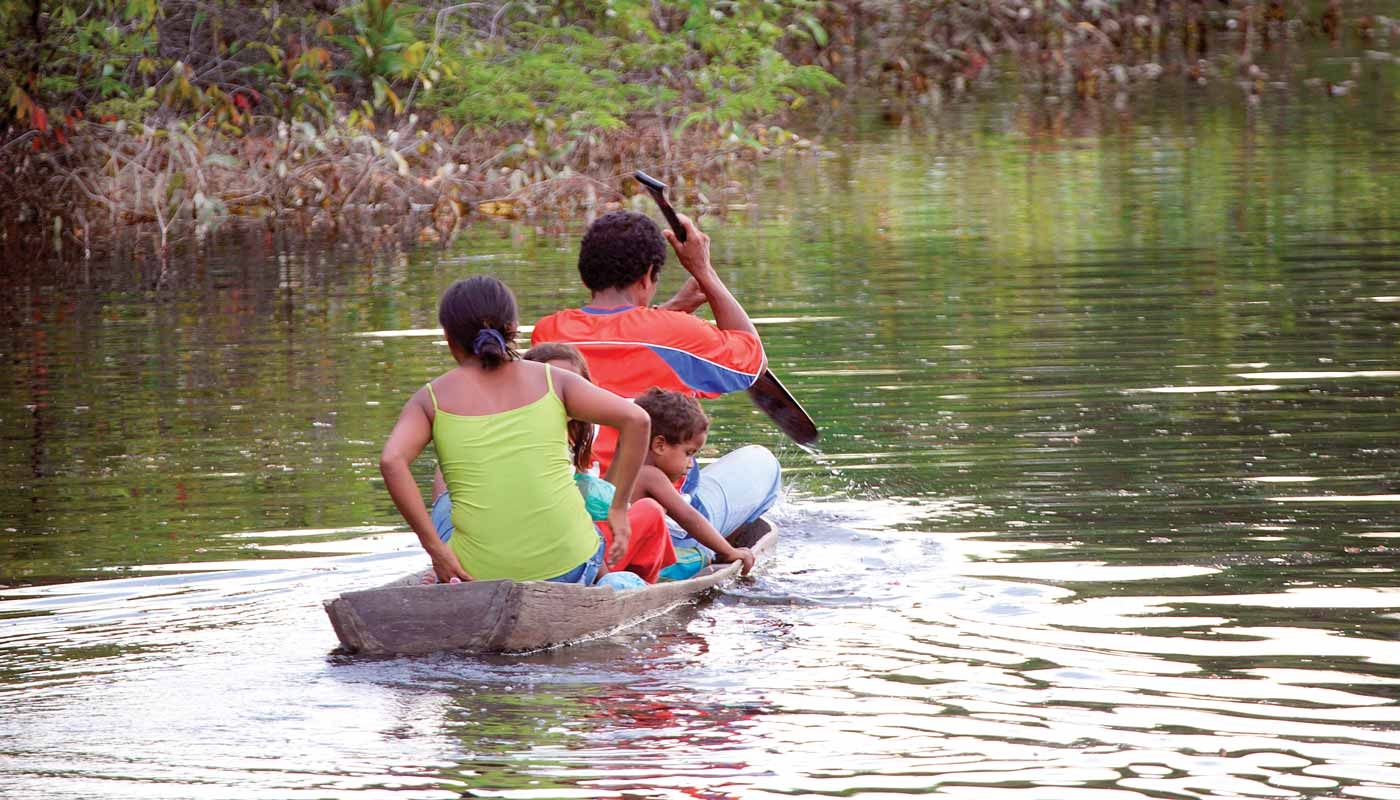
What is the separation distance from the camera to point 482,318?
659 centimetres

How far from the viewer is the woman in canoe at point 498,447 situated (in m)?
6.59

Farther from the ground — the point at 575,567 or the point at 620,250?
the point at 620,250

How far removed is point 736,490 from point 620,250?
1.37 m

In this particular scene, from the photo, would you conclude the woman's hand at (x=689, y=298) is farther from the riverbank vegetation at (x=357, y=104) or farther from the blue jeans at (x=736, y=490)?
the riverbank vegetation at (x=357, y=104)

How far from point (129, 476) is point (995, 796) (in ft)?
20.7

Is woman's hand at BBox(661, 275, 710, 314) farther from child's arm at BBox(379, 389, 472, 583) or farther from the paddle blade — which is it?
child's arm at BBox(379, 389, 472, 583)

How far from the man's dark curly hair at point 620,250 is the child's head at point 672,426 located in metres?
0.42

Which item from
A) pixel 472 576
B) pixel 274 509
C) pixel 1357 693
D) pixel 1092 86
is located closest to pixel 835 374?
pixel 274 509

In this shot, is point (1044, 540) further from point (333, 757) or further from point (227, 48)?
point (227, 48)

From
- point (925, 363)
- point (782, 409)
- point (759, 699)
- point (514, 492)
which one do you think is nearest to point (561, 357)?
point (514, 492)

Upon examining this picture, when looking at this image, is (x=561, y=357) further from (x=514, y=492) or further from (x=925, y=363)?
(x=925, y=363)

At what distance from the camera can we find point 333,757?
575 centimetres

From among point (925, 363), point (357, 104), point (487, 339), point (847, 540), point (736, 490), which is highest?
point (357, 104)

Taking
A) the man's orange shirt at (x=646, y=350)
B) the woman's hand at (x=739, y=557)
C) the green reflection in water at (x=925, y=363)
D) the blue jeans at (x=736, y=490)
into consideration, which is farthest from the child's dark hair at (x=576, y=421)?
the green reflection in water at (x=925, y=363)
